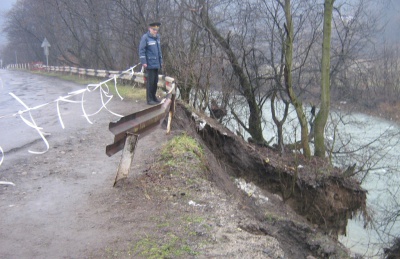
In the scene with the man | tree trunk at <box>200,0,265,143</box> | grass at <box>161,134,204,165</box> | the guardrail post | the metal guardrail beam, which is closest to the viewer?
the metal guardrail beam

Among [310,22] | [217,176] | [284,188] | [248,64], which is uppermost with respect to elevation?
[310,22]

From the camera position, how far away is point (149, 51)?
37.2ft

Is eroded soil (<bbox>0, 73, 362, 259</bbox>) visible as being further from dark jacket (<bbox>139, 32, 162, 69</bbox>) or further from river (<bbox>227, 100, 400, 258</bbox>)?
river (<bbox>227, 100, 400, 258</bbox>)

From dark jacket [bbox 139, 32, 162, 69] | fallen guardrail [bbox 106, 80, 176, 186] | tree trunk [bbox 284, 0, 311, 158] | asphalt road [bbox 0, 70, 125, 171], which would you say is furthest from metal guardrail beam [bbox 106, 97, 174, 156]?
tree trunk [bbox 284, 0, 311, 158]

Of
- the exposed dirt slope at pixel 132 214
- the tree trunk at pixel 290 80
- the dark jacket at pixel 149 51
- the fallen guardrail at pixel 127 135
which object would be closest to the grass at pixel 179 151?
the exposed dirt slope at pixel 132 214

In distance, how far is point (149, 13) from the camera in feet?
70.9

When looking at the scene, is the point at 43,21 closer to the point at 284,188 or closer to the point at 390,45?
the point at 390,45

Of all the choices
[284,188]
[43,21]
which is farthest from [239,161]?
[43,21]

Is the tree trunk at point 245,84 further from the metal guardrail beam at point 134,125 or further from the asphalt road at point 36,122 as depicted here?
the metal guardrail beam at point 134,125

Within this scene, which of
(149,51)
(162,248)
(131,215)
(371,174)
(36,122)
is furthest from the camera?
(371,174)

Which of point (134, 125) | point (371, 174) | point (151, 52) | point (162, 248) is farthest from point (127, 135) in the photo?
point (371, 174)

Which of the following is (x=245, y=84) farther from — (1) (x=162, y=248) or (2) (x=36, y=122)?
(1) (x=162, y=248)

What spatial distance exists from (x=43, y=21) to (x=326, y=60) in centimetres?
3492

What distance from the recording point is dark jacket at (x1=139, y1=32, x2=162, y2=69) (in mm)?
11133
